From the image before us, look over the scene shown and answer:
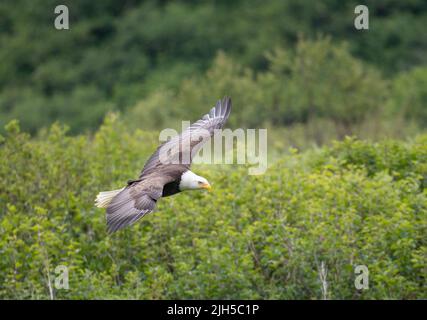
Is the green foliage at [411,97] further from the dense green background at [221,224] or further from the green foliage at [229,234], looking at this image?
the green foliage at [229,234]

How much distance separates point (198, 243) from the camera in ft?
57.2

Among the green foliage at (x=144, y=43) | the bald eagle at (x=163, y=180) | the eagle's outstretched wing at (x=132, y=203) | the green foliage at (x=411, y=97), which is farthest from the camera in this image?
the green foliage at (x=144, y=43)

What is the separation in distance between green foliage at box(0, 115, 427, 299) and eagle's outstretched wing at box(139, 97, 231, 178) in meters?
1.48

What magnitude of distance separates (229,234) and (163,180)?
115 inches

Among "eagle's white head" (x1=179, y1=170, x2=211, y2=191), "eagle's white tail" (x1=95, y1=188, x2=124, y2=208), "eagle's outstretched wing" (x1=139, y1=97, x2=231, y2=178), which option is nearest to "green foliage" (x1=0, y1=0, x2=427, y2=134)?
"eagle's outstretched wing" (x1=139, y1=97, x2=231, y2=178)

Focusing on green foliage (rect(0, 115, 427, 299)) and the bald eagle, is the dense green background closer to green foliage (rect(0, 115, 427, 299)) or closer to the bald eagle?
green foliage (rect(0, 115, 427, 299))

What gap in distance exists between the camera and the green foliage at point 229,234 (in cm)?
1723

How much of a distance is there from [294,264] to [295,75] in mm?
24794

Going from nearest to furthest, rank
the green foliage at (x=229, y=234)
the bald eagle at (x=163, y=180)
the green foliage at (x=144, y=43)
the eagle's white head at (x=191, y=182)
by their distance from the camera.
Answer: the bald eagle at (x=163, y=180) < the eagle's white head at (x=191, y=182) < the green foliage at (x=229, y=234) < the green foliage at (x=144, y=43)

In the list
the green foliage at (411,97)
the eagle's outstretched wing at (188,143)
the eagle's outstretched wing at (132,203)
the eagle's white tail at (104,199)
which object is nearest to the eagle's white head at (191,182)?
the eagle's outstretched wing at (188,143)

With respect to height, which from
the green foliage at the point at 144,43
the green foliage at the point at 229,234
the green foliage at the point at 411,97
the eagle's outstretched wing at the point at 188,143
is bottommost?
the green foliage at the point at 229,234

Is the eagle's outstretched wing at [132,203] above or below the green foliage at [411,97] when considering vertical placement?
below
